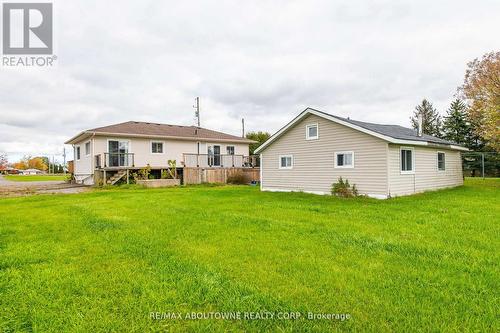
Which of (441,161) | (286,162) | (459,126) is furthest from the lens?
(459,126)

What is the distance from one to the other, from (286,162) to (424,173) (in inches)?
263

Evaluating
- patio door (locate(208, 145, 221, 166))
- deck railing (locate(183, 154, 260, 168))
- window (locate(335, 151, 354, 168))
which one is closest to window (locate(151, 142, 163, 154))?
deck railing (locate(183, 154, 260, 168))

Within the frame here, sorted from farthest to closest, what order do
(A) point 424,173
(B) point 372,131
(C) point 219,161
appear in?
(C) point 219,161
(A) point 424,173
(B) point 372,131

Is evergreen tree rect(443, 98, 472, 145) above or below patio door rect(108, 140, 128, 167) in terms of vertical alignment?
above

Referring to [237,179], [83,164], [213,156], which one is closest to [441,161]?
[237,179]

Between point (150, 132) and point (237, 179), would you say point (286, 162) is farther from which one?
point (150, 132)

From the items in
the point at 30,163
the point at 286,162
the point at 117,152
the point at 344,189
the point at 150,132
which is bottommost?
the point at 344,189

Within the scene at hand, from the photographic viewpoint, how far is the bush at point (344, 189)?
40.2 ft

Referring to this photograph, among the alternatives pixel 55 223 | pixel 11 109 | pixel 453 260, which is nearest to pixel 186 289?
pixel 453 260

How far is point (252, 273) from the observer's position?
3.59 metres

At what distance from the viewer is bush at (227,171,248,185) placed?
20.7 meters

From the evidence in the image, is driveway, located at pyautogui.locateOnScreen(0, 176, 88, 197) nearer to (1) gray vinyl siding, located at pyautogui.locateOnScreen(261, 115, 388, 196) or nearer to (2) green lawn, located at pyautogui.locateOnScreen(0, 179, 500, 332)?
(2) green lawn, located at pyautogui.locateOnScreen(0, 179, 500, 332)

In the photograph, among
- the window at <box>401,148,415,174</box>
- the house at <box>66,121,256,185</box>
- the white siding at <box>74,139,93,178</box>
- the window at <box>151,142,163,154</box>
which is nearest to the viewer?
the window at <box>401,148,415,174</box>

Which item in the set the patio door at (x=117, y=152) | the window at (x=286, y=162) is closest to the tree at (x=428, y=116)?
the window at (x=286, y=162)
